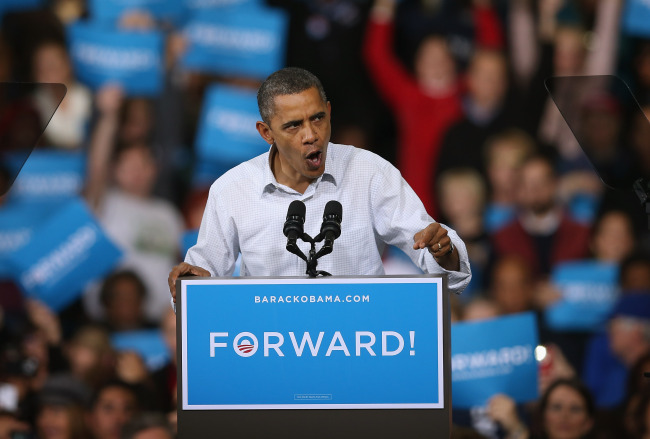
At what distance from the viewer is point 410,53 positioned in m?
5.32

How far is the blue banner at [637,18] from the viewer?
531 centimetres

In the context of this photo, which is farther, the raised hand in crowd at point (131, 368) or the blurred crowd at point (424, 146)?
the blurred crowd at point (424, 146)

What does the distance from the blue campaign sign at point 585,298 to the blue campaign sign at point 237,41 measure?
202 cm

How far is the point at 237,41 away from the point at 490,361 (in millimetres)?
2296

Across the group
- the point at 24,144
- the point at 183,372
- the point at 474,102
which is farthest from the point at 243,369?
the point at 474,102

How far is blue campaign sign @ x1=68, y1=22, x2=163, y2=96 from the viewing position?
533 centimetres

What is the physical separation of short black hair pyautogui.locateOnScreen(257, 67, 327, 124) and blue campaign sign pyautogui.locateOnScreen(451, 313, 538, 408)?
7.63ft

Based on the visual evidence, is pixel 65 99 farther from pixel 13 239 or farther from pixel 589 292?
pixel 589 292

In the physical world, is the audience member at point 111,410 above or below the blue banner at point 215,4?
below

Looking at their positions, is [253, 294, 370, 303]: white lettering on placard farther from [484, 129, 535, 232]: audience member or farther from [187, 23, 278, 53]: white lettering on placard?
[187, 23, 278, 53]: white lettering on placard

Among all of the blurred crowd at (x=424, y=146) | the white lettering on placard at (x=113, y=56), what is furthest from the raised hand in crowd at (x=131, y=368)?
the white lettering on placard at (x=113, y=56)

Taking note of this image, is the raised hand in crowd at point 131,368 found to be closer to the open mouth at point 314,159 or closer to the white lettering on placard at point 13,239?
the white lettering on placard at point 13,239

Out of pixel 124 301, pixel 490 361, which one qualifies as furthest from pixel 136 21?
pixel 490 361

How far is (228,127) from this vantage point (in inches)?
210
